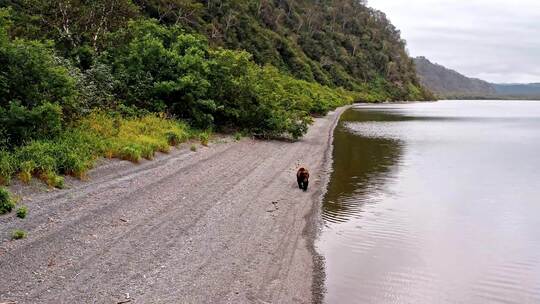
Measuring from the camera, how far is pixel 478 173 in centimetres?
2428

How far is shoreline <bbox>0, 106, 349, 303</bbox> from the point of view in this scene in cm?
875

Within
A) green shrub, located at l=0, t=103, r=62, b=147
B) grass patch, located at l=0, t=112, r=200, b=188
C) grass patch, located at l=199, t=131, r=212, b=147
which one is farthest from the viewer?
grass patch, located at l=199, t=131, r=212, b=147

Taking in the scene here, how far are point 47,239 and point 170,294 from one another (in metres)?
3.27

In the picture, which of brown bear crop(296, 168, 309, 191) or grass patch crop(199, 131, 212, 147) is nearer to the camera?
brown bear crop(296, 168, 309, 191)

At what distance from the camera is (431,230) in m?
14.0

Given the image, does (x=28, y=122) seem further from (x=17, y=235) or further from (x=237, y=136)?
(x=237, y=136)

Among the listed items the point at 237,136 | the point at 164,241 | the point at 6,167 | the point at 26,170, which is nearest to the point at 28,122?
the point at 26,170

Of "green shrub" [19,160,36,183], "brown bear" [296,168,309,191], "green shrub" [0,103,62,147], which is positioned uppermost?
"green shrub" [0,103,62,147]

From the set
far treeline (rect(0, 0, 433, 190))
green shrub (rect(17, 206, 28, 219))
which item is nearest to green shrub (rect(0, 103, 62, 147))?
far treeline (rect(0, 0, 433, 190))

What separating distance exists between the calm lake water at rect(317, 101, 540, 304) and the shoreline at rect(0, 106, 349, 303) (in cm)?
83

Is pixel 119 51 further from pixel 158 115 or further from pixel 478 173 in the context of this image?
pixel 478 173

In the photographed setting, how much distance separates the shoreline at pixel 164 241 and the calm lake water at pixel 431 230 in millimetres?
825

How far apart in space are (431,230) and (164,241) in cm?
728

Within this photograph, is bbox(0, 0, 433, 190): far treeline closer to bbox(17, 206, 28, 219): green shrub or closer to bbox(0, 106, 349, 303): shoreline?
bbox(0, 106, 349, 303): shoreline
